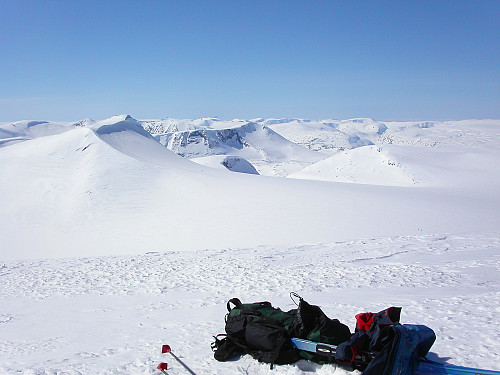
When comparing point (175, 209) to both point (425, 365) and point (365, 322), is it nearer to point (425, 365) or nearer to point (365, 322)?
point (365, 322)

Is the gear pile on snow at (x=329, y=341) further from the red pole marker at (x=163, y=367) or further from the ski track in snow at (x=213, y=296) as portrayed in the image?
the red pole marker at (x=163, y=367)

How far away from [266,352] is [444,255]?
8.14m

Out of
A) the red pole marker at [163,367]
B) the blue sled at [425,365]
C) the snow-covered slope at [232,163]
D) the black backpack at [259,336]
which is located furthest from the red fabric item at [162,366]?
the snow-covered slope at [232,163]

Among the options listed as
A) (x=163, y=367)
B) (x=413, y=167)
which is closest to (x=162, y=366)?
(x=163, y=367)

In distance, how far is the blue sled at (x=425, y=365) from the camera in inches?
149

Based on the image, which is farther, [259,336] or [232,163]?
[232,163]

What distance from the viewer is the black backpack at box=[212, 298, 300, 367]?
4430 millimetres

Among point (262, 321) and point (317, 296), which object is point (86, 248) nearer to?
point (317, 296)

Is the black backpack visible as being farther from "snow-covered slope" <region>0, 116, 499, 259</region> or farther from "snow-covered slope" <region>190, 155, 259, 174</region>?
"snow-covered slope" <region>190, 155, 259, 174</region>

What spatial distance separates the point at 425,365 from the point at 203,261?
8077 millimetres

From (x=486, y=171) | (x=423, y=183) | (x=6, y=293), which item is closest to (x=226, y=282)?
(x=6, y=293)

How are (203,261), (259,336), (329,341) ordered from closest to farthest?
(329,341) < (259,336) < (203,261)

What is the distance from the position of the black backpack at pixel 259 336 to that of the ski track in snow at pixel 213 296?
0.43ft

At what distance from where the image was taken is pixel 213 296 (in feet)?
26.5
